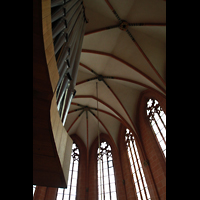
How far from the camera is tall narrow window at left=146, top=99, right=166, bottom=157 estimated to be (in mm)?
9297

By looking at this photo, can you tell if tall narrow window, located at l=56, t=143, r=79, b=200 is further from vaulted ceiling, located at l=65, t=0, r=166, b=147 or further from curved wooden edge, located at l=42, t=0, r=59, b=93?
curved wooden edge, located at l=42, t=0, r=59, b=93

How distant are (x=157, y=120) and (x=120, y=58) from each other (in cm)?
413

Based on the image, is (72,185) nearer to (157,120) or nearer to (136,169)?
(136,169)

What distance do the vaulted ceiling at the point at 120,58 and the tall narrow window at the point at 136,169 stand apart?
3.61 feet

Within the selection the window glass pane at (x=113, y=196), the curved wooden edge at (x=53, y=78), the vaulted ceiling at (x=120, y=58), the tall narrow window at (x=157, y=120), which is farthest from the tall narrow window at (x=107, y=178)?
the curved wooden edge at (x=53, y=78)

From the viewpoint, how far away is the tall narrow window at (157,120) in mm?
9297

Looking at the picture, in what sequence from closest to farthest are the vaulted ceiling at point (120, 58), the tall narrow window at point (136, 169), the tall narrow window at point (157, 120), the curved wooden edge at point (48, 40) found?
the curved wooden edge at point (48, 40)
the vaulted ceiling at point (120, 58)
the tall narrow window at point (136, 169)
the tall narrow window at point (157, 120)

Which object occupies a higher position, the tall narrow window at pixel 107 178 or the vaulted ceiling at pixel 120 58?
the vaulted ceiling at pixel 120 58

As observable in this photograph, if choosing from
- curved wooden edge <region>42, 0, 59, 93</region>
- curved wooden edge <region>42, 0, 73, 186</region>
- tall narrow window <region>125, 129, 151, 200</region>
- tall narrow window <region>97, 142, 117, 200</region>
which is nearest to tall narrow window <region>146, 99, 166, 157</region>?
tall narrow window <region>125, 129, 151, 200</region>

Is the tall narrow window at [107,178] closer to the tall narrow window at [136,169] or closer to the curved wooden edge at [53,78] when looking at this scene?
the tall narrow window at [136,169]

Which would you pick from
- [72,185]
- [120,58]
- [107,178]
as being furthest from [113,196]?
[120,58]
